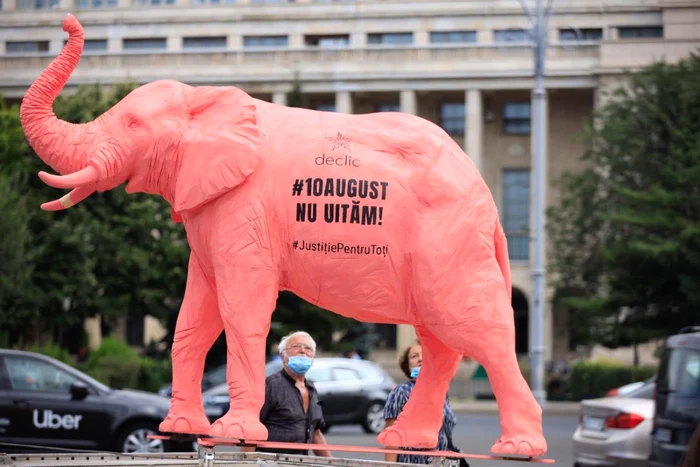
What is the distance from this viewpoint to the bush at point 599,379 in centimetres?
3981

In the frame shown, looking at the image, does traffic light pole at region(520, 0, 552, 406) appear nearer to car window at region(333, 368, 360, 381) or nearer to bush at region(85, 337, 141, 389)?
car window at region(333, 368, 360, 381)

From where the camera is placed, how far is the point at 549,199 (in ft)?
214

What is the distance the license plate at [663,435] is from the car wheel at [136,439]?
604cm

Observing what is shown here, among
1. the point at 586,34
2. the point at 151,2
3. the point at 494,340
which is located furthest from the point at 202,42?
the point at 494,340

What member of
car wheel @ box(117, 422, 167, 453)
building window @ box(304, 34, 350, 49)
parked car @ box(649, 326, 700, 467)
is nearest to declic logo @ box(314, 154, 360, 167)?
parked car @ box(649, 326, 700, 467)

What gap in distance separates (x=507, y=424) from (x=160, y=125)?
230 cm

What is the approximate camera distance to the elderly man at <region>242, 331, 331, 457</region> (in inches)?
352

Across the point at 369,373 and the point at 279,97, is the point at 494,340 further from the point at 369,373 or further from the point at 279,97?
the point at 279,97

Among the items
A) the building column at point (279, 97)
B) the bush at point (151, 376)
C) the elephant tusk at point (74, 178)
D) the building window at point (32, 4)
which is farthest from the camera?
the building window at point (32, 4)

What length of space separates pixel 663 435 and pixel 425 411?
20.5 feet

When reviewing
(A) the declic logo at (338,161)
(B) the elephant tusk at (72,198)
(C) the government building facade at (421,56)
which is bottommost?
(B) the elephant tusk at (72,198)

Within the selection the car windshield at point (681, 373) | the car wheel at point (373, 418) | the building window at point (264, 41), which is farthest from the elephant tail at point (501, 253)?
the building window at point (264, 41)

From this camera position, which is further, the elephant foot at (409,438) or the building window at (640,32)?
the building window at (640,32)

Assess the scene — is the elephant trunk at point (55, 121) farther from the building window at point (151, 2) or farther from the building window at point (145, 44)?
the building window at point (151, 2)
